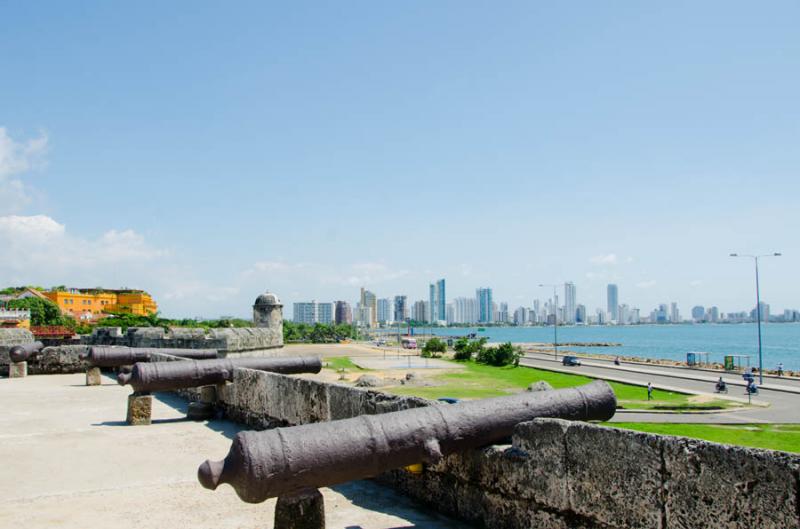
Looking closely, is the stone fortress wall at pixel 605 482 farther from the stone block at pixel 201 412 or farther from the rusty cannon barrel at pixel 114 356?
the rusty cannon barrel at pixel 114 356

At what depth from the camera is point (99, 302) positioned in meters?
101

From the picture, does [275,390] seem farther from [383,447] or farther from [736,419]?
[736,419]

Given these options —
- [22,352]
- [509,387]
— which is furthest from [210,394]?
[509,387]

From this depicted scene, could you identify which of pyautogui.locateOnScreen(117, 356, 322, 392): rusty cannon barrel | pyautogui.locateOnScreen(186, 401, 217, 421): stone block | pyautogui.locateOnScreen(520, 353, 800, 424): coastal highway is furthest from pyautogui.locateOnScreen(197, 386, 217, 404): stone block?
pyautogui.locateOnScreen(520, 353, 800, 424): coastal highway

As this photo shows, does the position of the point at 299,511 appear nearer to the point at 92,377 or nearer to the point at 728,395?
the point at 92,377

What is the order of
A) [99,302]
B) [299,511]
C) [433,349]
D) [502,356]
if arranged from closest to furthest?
[299,511]
[502,356]
[433,349]
[99,302]

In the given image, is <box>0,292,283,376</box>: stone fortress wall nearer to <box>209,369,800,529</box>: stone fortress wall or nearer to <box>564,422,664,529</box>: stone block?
<box>209,369,800,529</box>: stone fortress wall

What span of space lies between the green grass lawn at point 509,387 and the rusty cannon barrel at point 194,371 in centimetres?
1444

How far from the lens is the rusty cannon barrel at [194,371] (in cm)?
903

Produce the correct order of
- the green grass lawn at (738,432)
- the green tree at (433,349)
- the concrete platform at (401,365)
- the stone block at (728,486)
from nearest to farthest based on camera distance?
1. the stone block at (728,486)
2. the green grass lawn at (738,432)
3. the concrete platform at (401,365)
4. the green tree at (433,349)

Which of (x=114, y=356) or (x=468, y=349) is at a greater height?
(x=114, y=356)

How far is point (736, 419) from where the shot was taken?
21.1m

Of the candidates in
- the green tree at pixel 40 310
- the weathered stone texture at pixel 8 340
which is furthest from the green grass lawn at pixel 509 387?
the green tree at pixel 40 310

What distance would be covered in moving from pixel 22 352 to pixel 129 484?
12409mm
